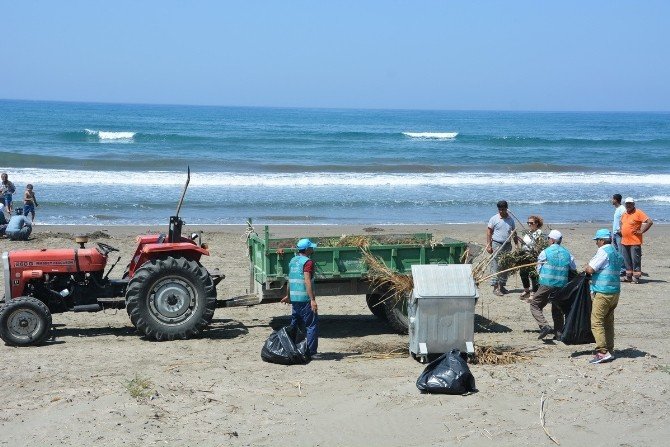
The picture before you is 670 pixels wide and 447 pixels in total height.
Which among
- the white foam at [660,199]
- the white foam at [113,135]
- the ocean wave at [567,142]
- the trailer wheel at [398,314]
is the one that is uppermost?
the white foam at [113,135]

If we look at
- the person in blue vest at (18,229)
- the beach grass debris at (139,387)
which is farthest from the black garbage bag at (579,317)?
the person in blue vest at (18,229)

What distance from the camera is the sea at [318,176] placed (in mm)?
23641

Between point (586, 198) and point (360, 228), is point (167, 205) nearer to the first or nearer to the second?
point (360, 228)

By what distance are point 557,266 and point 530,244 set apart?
152 centimetres

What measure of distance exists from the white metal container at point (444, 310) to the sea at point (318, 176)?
489 inches

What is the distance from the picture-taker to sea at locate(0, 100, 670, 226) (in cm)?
2364

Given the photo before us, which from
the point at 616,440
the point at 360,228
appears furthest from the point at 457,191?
the point at 616,440

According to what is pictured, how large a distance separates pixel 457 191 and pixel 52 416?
23.5m

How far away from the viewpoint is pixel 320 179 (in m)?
33.1

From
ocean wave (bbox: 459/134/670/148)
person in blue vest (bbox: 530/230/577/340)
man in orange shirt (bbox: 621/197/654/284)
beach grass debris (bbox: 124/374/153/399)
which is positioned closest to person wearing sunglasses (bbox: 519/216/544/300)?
person in blue vest (bbox: 530/230/577/340)

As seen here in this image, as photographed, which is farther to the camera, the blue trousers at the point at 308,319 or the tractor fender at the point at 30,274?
the tractor fender at the point at 30,274

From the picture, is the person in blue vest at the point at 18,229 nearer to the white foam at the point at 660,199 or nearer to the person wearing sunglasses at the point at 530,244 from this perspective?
the person wearing sunglasses at the point at 530,244

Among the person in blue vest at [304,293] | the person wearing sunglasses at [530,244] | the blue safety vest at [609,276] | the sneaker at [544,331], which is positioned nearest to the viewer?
the blue safety vest at [609,276]

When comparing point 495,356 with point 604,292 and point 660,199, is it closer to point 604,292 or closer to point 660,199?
point 604,292
